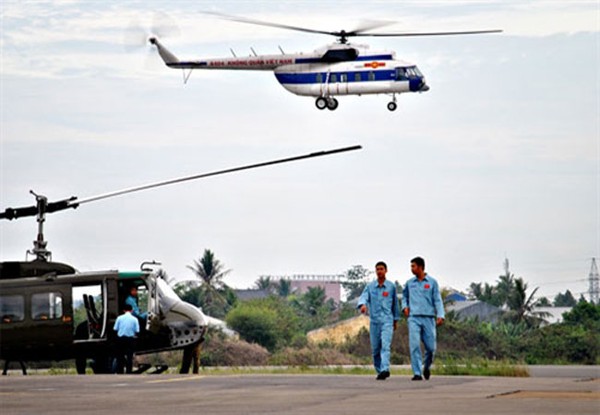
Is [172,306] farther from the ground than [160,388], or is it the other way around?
[172,306]

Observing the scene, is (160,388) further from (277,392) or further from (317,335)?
(317,335)

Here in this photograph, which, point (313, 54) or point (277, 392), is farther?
point (313, 54)

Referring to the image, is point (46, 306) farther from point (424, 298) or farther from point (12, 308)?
point (424, 298)

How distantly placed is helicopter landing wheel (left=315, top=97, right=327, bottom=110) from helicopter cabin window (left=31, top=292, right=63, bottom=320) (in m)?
40.2

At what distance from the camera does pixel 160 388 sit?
54.9ft

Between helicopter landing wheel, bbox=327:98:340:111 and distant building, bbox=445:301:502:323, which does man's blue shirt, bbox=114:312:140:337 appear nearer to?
helicopter landing wheel, bbox=327:98:340:111

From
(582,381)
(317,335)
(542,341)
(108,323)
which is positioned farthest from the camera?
(317,335)

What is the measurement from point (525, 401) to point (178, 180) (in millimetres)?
11233

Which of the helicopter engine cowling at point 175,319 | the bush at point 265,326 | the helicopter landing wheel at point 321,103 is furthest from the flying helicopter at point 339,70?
the helicopter engine cowling at point 175,319

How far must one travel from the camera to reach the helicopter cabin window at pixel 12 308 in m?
25.7

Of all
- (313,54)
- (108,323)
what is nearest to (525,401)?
(108,323)

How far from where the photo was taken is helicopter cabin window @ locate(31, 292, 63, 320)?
84.3ft

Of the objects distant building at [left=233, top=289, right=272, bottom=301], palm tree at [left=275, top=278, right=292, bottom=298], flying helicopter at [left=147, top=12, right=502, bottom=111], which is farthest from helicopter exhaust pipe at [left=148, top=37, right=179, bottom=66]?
distant building at [left=233, top=289, right=272, bottom=301]

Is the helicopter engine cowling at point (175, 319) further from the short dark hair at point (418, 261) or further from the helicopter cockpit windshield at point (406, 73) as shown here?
the helicopter cockpit windshield at point (406, 73)
